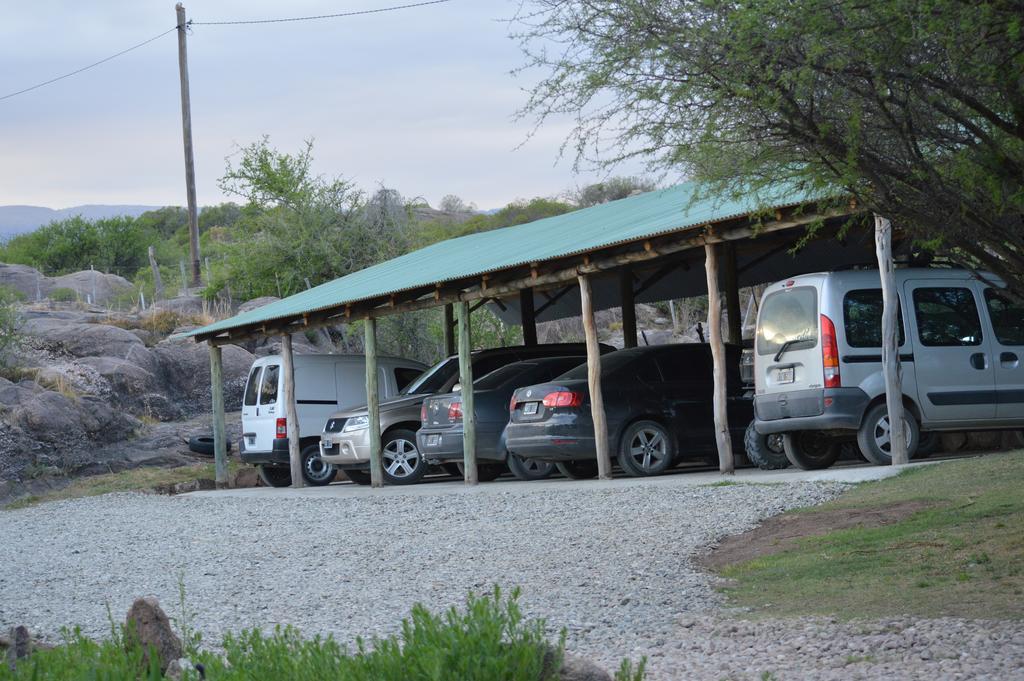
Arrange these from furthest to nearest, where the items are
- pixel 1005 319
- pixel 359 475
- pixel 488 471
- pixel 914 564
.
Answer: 1. pixel 359 475
2. pixel 488 471
3. pixel 1005 319
4. pixel 914 564

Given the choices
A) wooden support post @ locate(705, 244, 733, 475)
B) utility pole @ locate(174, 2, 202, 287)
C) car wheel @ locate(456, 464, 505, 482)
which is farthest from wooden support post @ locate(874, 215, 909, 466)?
Answer: utility pole @ locate(174, 2, 202, 287)

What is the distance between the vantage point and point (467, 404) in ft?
56.7

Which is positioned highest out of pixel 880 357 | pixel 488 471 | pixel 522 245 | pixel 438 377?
pixel 522 245

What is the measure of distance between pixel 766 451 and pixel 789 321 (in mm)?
2086

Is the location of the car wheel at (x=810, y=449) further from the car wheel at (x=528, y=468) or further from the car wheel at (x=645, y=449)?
the car wheel at (x=528, y=468)

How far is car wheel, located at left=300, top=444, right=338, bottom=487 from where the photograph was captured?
22.0 meters

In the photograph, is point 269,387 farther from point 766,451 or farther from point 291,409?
point 766,451

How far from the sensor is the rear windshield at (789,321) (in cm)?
1308

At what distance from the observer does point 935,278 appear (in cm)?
1335

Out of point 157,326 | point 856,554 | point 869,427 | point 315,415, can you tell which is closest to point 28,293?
point 157,326

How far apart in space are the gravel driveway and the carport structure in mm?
2380

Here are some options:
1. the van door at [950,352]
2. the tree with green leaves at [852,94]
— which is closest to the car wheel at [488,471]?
the van door at [950,352]

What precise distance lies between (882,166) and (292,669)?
3737 millimetres

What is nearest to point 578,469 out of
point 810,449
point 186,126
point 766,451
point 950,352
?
point 766,451
